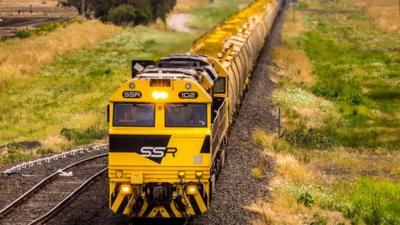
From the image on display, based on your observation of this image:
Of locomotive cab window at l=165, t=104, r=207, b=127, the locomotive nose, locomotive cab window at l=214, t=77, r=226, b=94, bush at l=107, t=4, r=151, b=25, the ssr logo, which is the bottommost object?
bush at l=107, t=4, r=151, b=25

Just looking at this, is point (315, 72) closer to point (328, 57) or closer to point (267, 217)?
point (328, 57)

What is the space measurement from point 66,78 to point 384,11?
66926 millimetres

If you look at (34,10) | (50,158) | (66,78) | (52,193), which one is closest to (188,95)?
(52,193)

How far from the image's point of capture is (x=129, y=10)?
6631 centimetres

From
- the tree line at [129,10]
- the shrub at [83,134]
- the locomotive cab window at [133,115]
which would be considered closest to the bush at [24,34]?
the tree line at [129,10]

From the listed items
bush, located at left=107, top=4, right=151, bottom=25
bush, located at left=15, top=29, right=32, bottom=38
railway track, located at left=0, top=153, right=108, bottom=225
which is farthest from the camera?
bush, located at left=107, top=4, right=151, bottom=25

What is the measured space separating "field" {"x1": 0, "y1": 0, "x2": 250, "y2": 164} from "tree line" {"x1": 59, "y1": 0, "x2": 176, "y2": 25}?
1.48m

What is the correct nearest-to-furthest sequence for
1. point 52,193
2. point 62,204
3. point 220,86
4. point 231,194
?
point 62,204 → point 231,194 → point 52,193 → point 220,86

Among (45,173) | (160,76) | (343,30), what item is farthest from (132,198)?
(343,30)

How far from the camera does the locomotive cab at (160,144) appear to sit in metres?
A: 15.0

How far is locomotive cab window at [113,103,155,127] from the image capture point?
15055mm

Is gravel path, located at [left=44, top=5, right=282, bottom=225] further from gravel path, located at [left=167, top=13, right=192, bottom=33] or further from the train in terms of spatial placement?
gravel path, located at [left=167, top=13, right=192, bottom=33]

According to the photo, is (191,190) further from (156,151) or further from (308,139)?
(308,139)

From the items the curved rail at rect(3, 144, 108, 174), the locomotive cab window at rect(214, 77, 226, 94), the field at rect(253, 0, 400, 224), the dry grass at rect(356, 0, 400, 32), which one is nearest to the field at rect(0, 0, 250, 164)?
the curved rail at rect(3, 144, 108, 174)
